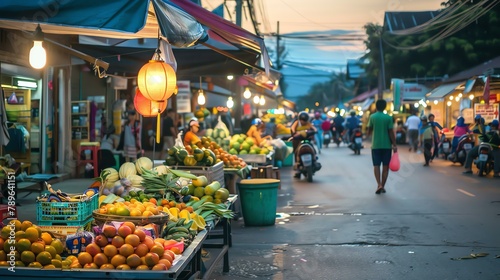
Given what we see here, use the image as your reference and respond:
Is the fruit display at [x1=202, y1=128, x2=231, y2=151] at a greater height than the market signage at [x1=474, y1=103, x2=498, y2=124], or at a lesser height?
lesser

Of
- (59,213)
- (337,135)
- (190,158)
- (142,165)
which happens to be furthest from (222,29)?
(337,135)

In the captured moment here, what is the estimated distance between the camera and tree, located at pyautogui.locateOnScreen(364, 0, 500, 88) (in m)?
41.1

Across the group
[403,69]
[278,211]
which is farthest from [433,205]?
[403,69]

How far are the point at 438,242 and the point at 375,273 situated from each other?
227 cm

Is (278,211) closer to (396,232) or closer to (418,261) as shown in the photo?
(396,232)

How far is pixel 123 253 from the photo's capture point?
18.6ft

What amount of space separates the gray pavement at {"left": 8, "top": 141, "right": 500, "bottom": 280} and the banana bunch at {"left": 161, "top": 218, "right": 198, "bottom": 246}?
63.9 inches

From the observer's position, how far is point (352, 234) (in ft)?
36.7

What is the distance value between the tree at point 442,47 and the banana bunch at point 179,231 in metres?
32.8

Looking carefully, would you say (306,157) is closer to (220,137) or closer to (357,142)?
(220,137)

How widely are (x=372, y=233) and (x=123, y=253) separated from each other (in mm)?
6319

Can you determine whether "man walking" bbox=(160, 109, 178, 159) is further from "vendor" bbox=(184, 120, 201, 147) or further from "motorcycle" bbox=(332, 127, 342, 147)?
"motorcycle" bbox=(332, 127, 342, 147)

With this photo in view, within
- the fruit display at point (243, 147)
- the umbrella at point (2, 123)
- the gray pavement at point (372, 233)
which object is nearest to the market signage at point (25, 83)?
the gray pavement at point (372, 233)

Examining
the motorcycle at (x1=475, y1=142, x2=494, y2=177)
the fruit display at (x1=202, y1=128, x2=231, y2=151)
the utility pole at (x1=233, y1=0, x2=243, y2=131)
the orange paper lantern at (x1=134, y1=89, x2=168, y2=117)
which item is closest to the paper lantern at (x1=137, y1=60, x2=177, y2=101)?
the orange paper lantern at (x1=134, y1=89, x2=168, y2=117)
